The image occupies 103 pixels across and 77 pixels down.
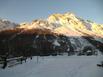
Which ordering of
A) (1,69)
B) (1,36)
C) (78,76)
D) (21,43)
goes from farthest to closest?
(21,43) < (1,36) < (1,69) < (78,76)

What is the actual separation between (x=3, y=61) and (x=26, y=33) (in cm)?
857

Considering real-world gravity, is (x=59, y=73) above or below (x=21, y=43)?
below

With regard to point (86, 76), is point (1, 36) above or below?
above

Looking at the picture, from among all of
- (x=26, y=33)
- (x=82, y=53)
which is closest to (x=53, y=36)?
(x=82, y=53)

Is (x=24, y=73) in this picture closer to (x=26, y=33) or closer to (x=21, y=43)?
(x=21, y=43)

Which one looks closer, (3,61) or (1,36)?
(3,61)

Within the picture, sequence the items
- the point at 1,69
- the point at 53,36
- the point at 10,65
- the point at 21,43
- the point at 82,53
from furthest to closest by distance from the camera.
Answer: the point at 53,36, the point at 82,53, the point at 21,43, the point at 10,65, the point at 1,69

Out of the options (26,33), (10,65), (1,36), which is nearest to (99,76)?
(10,65)

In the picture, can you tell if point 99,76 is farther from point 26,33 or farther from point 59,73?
point 26,33

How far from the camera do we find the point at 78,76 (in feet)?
30.4

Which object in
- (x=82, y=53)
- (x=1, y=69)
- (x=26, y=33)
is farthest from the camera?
(x=82, y=53)

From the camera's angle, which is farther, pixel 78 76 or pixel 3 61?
pixel 3 61

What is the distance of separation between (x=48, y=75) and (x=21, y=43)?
842cm

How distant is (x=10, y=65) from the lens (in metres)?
11.0
